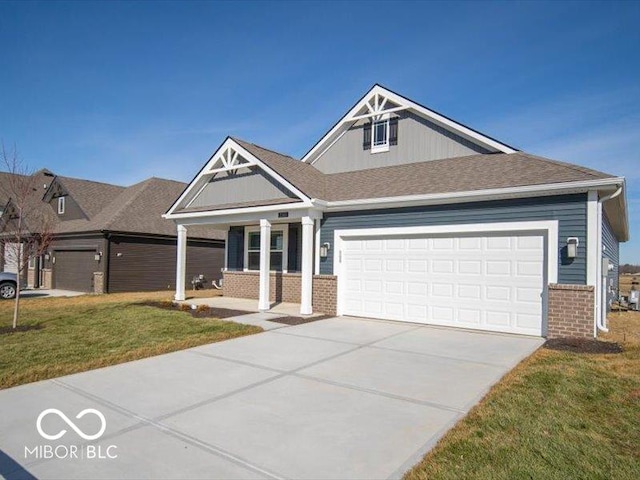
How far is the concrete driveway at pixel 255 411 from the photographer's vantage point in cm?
357

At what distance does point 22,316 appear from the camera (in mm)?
11938

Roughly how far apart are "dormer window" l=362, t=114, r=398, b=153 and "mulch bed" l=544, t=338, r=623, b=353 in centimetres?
796

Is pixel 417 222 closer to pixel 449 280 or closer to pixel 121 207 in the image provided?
pixel 449 280

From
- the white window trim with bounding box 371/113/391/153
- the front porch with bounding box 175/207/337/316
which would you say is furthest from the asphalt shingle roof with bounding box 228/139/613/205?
the front porch with bounding box 175/207/337/316

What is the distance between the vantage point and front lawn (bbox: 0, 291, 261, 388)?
651 cm

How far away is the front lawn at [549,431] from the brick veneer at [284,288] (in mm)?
6573

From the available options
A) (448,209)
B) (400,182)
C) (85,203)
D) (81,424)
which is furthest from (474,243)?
(85,203)

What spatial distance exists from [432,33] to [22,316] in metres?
14.1

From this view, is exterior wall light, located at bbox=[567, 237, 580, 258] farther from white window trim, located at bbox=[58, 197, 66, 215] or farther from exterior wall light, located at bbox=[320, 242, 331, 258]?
white window trim, located at bbox=[58, 197, 66, 215]

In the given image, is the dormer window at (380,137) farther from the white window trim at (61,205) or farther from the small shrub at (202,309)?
the white window trim at (61,205)

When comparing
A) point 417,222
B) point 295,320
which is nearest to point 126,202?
point 295,320

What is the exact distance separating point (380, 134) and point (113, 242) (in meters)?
13.1

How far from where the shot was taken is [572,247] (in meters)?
8.70

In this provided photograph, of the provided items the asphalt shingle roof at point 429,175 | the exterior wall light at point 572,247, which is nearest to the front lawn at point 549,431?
the exterior wall light at point 572,247
